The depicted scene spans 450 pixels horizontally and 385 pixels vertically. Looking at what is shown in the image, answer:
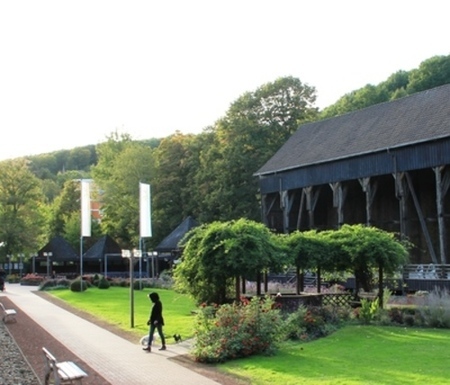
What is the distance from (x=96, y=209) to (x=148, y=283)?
7521cm

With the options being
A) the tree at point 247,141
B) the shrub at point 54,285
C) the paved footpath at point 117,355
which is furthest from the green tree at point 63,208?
the paved footpath at point 117,355

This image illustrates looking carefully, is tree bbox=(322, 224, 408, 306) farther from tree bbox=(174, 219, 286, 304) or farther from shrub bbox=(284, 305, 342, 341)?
shrub bbox=(284, 305, 342, 341)

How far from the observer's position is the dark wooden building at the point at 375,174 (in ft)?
137

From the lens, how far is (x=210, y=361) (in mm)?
16516

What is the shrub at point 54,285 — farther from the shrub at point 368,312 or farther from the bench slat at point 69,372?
the bench slat at point 69,372

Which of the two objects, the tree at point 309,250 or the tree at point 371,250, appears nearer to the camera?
the tree at point 371,250

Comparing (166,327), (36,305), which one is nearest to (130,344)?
(166,327)

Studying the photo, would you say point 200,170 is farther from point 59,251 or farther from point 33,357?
point 33,357

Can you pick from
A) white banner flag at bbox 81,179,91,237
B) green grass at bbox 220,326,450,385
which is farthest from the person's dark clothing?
white banner flag at bbox 81,179,91,237

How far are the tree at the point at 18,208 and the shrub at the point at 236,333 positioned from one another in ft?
182

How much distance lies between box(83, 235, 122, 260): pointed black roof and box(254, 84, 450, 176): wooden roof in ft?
62.6

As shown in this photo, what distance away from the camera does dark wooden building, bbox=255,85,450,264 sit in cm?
4162

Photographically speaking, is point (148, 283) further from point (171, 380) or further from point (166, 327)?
point (171, 380)

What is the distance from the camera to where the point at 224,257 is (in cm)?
2375
